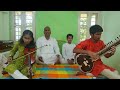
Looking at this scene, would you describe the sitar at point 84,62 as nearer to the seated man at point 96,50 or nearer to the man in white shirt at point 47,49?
the seated man at point 96,50

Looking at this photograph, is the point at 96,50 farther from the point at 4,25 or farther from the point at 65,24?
the point at 4,25

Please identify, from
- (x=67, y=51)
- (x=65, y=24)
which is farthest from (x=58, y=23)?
(x=67, y=51)

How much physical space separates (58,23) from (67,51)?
21 centimetres

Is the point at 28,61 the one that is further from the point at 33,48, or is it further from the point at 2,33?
the point at 2,33

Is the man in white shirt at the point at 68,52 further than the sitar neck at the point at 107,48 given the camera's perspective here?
Yes

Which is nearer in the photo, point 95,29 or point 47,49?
point 95,29

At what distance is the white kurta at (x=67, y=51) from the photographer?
1971 mm

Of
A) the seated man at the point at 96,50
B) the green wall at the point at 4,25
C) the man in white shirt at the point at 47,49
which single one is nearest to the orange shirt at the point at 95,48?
the seated man at the point at 96,50

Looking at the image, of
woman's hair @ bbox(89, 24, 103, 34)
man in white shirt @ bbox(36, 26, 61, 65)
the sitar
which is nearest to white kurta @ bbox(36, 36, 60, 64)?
man in white shirt @ bbox(36, 26, 61, 65)

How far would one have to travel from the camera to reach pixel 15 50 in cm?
193

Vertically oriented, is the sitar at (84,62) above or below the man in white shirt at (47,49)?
below

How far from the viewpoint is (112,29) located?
76.9 inches

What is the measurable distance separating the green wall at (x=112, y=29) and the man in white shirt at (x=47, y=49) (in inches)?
13.6
